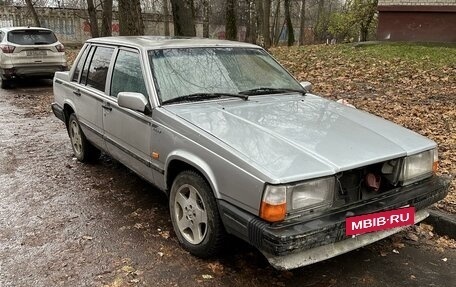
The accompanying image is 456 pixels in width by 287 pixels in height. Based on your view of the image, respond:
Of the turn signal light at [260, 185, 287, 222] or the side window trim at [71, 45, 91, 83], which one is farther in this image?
the side window trim at [71, 45, 91, 83]

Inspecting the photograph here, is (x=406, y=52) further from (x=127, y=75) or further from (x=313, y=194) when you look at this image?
(x=313, y=194)

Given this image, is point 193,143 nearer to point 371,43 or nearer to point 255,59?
point 255,59

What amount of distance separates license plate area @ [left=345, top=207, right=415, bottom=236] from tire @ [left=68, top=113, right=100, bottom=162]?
3810mm

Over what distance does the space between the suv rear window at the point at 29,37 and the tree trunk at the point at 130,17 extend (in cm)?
266

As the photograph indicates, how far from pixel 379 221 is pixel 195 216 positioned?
4.40ft

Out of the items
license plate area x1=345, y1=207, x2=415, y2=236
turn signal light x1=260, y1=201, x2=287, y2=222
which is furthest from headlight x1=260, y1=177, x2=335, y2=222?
license plate area x1=345, y1=207, x2=415, y2=236

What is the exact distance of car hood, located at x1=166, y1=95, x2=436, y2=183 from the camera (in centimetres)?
280

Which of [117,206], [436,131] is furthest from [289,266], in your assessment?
[436,131]

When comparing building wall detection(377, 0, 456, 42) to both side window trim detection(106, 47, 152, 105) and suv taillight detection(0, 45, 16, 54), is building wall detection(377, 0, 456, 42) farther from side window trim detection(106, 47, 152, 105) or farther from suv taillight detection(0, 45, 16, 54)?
side window trim detection(106, 47, 152, 105)

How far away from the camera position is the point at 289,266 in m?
2.73

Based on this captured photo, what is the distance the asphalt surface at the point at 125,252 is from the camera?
3.21m

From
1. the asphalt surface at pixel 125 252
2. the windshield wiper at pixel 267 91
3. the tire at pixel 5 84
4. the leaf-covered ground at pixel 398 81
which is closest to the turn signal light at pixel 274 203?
the asphalt surface at pixel 125 252

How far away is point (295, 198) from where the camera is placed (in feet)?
8.95

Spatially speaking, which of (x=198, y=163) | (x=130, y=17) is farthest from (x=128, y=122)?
(x=130, y=17)
